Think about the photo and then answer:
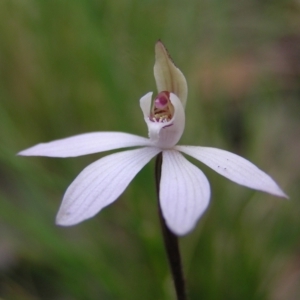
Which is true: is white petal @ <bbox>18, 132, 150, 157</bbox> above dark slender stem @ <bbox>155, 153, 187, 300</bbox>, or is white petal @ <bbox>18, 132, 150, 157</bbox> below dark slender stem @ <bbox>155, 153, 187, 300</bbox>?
above

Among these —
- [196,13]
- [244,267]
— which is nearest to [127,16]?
[196,13]

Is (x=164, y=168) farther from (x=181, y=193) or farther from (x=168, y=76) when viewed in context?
(x=168, y=76)

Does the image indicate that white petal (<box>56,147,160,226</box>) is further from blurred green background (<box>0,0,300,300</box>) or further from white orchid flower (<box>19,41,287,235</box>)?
blurred green background (<box>0,0,300,300</box>)

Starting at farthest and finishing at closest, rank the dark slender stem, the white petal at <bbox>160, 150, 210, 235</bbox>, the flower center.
→ the flower center < the dark slender stem < the white petal at <bbox>160, 150, 210, 235</bbox>

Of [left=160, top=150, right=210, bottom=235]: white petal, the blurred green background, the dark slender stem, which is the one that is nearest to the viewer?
[left=160, top=150, right=210, bottom=235]: white petal

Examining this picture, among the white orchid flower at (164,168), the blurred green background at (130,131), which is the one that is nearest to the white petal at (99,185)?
the white orchid flower at (164,168)

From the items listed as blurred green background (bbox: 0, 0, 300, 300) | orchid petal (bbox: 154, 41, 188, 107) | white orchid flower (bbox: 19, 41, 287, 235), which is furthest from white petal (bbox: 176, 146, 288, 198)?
blurred green background (bbox: 0, 0, 300, 300)

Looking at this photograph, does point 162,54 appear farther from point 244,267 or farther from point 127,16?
point 127,16

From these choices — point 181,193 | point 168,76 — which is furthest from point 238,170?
point 168,76
